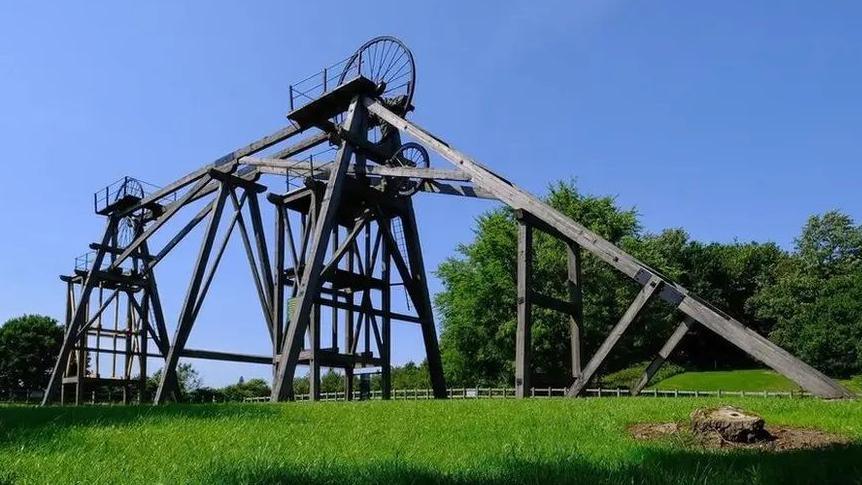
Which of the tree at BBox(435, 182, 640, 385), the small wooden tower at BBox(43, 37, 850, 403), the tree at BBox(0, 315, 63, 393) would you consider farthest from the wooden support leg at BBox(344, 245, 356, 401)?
the tree at BBox(0, 315, 63, 393)

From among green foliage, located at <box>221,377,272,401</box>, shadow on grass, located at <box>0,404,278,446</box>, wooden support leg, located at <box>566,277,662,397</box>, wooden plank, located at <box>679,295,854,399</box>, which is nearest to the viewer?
shadow on grass, located at <box>0,404,278,446</box>

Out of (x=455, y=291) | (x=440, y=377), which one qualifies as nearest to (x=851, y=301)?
(x=455, y=291)

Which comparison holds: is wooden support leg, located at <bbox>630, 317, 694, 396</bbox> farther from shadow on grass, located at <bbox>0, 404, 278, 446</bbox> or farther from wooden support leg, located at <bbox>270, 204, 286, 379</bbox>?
wooden support leg, located at <bbox>270, 204, 286, 379</bbox>

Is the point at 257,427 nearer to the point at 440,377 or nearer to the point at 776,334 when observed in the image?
the point at 440,377

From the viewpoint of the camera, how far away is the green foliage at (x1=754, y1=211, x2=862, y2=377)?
50531mm

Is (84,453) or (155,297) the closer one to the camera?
(84,453)

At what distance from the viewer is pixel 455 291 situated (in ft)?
146

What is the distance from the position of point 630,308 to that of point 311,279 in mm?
8432

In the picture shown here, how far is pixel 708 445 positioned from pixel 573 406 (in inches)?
144

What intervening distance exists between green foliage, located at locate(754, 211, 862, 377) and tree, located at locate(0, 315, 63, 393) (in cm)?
5809

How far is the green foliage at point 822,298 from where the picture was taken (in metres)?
50.5

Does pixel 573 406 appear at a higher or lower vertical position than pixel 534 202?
lower

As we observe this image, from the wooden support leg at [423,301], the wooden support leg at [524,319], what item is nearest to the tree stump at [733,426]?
the wooden support leg at [524,319]

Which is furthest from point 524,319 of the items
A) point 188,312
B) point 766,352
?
point 188,312
